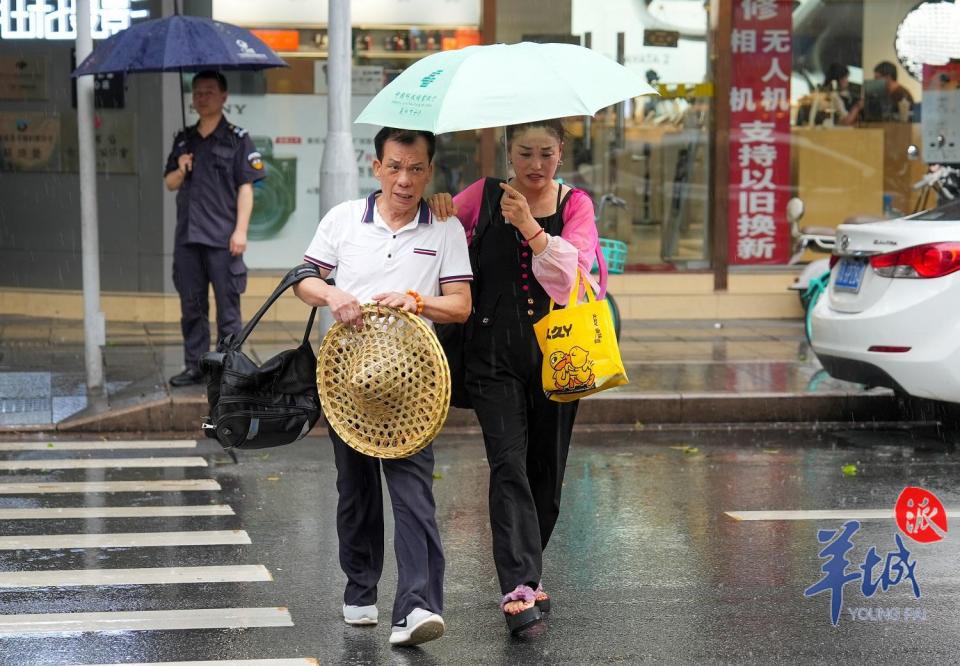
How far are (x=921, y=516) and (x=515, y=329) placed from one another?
2644 millimetres

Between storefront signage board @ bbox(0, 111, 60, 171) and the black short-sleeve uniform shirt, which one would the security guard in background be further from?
storefront signage board @ bbox(0, 111, 60, 171)

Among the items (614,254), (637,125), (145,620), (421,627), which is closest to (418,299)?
(421,627)

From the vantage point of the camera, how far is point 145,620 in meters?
5.36

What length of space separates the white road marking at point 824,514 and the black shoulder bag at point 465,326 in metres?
2.26

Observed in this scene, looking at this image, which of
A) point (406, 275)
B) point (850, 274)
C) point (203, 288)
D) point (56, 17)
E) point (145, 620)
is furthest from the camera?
point (56, 17)

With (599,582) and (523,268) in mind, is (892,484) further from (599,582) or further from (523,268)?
(523,268)

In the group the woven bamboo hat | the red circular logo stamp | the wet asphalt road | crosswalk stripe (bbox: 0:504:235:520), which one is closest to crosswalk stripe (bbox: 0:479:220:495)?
the wet asphalt road

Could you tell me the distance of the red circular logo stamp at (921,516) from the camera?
21.6 feet

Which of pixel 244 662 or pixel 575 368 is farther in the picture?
pixel 575 368

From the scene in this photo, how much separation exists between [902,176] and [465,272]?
10596 mm

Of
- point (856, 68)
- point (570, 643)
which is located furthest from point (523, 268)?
point (856, 68)

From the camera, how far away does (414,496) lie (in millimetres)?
5012

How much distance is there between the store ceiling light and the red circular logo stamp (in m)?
7.93

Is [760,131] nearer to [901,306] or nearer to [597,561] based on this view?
[901,306]
